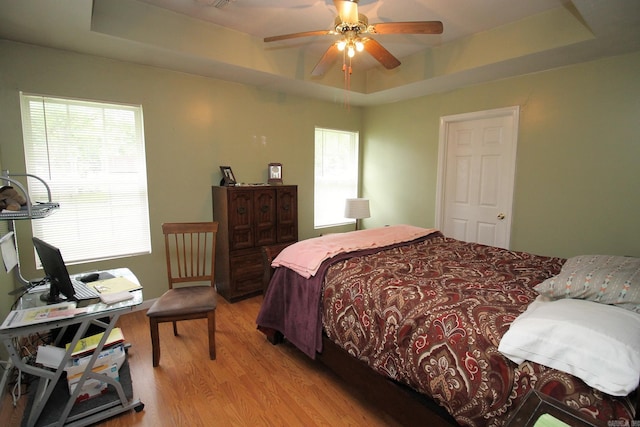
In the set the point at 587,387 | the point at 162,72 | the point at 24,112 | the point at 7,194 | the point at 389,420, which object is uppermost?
the point at 162,72

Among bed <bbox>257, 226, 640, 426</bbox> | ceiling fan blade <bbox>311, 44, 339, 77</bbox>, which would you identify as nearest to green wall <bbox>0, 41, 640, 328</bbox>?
bed <bbox>257, 226, 640, 426</bbox>

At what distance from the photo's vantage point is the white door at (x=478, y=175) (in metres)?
3.42

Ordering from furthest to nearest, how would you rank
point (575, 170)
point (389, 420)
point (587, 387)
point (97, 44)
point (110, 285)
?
point (575, 170) < point (97, 44) < point (110, 285) < point (389, 420) < point (587, 387)

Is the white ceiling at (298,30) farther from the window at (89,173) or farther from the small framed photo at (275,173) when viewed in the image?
the small framed photo at (275,173)

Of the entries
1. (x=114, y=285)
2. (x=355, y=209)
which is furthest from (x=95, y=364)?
(x=355, y=209)

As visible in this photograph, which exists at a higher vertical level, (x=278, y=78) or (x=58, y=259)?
(x=278, y=78)

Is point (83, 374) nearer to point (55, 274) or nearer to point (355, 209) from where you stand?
point (55, 274)

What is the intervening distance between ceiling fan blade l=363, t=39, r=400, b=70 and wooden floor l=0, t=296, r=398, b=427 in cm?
238

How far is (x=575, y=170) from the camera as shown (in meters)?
2.95

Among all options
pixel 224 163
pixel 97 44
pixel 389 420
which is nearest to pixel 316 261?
A: pixel 389 420

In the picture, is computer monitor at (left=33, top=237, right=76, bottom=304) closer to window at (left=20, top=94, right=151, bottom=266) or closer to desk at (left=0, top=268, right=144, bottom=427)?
desk at (left=0, top=268, right=144, bottom=427)

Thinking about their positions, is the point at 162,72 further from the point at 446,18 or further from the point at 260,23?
the point at 446,18

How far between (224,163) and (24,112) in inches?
67.8

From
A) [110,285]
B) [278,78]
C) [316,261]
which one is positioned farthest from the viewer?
[278,78]
